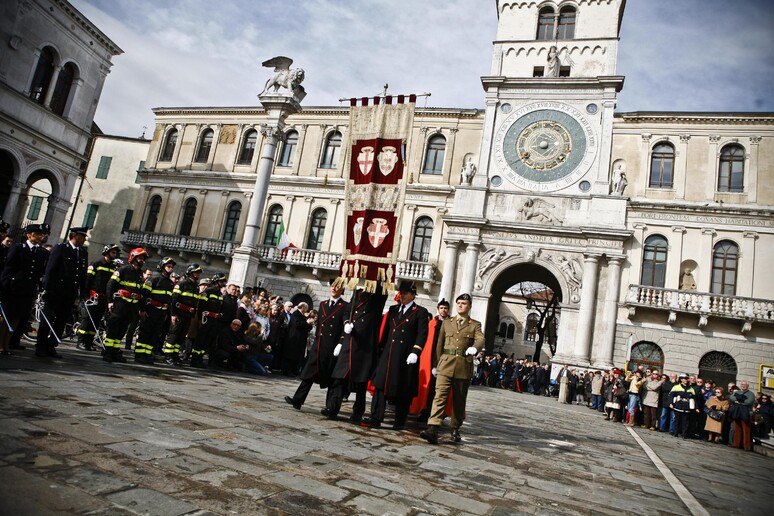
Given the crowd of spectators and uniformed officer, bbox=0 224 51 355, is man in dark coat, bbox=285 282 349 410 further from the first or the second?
the crowd of spectators

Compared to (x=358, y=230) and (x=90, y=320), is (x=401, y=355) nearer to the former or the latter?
(x=358, y=230)

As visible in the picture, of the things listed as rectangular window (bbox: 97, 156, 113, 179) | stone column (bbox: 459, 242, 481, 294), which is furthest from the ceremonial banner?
rectangular window (bbox: 97, 156, 113, 179)

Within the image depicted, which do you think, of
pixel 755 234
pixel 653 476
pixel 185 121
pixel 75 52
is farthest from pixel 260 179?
pixel 755 234

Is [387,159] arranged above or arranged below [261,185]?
below

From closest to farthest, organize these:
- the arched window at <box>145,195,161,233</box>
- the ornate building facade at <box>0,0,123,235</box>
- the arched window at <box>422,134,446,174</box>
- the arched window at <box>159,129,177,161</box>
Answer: the ornate building facade at <box>0,0,123,235</box>
the arched window at <box>422,134,446,174</box>
the arched window at <box>145,195,161,233</box>
the arched window at <box>159,129,177,161</box>

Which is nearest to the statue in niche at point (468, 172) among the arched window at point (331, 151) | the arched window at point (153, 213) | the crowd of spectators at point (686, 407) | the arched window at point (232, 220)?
the arched window at point (331, 151)

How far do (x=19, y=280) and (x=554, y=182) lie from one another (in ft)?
67.8

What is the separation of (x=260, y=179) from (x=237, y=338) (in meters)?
8.90

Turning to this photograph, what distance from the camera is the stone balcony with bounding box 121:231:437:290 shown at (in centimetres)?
2466

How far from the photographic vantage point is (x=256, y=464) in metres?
3.69

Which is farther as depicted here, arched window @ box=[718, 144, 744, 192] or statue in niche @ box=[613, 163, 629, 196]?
arched window @ box=[718, 144, 744, 192]

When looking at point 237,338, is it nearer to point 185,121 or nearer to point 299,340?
point 299,340

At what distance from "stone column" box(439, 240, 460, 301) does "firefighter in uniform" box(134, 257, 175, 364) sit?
15323 mm

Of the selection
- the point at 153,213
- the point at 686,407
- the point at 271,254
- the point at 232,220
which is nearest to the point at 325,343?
the point at 686,407
